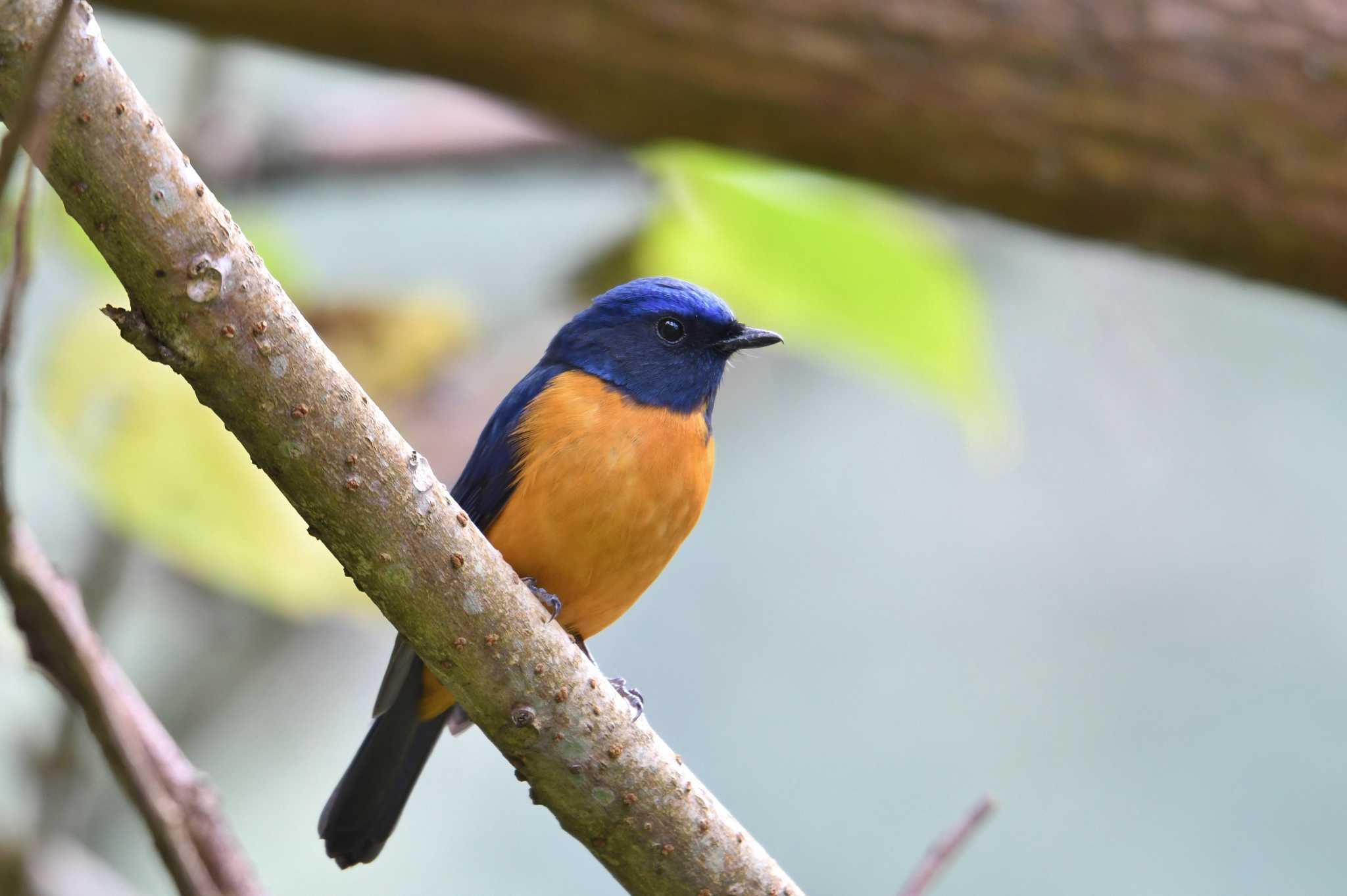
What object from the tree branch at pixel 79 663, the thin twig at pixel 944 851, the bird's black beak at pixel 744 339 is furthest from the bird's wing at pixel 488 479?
the thin twig at pixel 944 851

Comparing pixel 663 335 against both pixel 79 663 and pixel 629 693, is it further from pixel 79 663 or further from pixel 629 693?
pixel 79 663

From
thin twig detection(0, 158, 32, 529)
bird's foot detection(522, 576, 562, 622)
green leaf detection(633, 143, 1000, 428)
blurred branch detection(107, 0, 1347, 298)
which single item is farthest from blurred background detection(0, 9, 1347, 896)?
thin twig detection(0, 158, 32, 529)

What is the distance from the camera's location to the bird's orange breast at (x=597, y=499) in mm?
3061

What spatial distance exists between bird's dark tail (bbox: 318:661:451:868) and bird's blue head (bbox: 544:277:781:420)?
89 cm

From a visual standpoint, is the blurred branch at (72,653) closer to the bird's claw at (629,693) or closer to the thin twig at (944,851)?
the bird's claw at (629,693)

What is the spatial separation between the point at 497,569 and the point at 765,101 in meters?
2.23

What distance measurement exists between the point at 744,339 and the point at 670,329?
7.5 inches

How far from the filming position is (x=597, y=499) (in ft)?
10.1

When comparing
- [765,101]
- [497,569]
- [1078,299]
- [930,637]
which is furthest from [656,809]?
[1078,299]

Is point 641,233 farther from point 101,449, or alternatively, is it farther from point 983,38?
point 101,449

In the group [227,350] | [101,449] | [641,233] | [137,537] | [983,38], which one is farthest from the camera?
[641,233]

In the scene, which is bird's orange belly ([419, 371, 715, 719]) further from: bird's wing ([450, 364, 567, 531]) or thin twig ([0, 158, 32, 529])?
thin twig ([0, 158, 32, 529])

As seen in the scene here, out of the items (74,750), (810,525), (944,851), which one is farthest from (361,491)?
(810,525)

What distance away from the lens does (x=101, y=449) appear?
3.40m
